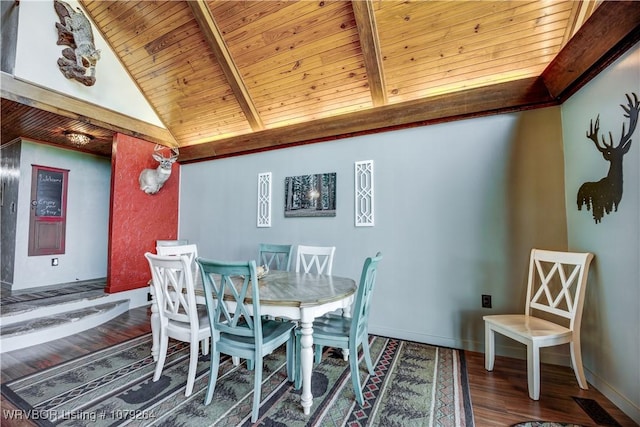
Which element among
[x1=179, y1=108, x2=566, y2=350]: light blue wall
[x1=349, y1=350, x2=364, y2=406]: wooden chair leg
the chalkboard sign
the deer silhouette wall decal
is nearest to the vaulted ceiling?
[x1=179, y1=108, x2=566, y2=350]: light blue wall

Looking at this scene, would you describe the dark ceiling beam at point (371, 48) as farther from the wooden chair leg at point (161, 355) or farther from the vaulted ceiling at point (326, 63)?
the wooden chair leg at point (161, 355)

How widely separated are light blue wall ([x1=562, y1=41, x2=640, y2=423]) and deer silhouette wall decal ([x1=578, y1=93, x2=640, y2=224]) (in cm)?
4

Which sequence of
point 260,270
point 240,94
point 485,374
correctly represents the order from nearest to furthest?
point 485,374
point 260,270
point 240,94

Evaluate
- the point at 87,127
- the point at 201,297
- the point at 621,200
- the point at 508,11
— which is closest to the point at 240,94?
the point at 87,127

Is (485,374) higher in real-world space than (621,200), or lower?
lower

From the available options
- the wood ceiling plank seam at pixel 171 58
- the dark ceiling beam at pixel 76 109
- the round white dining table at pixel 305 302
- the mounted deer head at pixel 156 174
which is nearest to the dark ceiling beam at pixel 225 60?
the wood ceiling plank seam at pixel 171 58

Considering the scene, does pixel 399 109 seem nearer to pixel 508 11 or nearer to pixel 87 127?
pixel 508 11

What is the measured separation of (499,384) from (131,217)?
4.86 m

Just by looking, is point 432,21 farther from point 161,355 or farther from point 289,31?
point 161,355

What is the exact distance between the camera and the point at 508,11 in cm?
232

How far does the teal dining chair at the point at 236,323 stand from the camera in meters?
1.69

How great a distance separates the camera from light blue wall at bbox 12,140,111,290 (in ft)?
13.7

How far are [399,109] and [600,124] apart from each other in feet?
5.34

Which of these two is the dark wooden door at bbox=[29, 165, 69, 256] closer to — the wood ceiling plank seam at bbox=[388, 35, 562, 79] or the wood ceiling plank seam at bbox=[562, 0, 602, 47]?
the wood ceiling plank seam at bbox=[388, 35, 562, 79]
